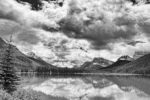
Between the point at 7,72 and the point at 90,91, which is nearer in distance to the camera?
the point at 7,72

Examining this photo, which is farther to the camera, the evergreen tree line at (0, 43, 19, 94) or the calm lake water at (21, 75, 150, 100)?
the calm lake water at (21, 75, 150, 100)

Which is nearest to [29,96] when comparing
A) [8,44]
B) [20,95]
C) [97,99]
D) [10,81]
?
[20,95]

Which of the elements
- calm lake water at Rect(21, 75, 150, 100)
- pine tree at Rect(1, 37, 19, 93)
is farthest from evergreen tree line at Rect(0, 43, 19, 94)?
calm lake water at Rect(21, 75, 150, 100)

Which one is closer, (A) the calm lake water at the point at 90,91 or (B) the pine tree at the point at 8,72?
(B) the pine tree at the point at 8,72

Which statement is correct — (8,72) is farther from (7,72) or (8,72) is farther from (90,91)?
(90,91)

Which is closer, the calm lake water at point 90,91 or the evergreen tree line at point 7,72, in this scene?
the evergreen tree line at point 7,72

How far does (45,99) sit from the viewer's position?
51344 millimetres

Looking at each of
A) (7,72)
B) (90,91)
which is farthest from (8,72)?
(90,91)

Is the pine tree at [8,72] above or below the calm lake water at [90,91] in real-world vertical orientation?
above

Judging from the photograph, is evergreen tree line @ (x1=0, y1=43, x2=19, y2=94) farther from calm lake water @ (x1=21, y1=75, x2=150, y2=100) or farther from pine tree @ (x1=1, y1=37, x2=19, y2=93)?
calm lake water @ (x1=21, y1=75, x2=150, y2=100)

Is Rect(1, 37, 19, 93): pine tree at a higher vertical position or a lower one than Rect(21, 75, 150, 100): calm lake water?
higher

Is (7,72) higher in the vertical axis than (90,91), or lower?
higher

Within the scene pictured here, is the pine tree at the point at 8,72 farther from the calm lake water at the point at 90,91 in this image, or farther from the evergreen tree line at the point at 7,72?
the calm lake water at the point at 90,91

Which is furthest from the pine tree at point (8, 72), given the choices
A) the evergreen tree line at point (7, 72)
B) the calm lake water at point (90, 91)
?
the calm lake water at point (90, 91)
